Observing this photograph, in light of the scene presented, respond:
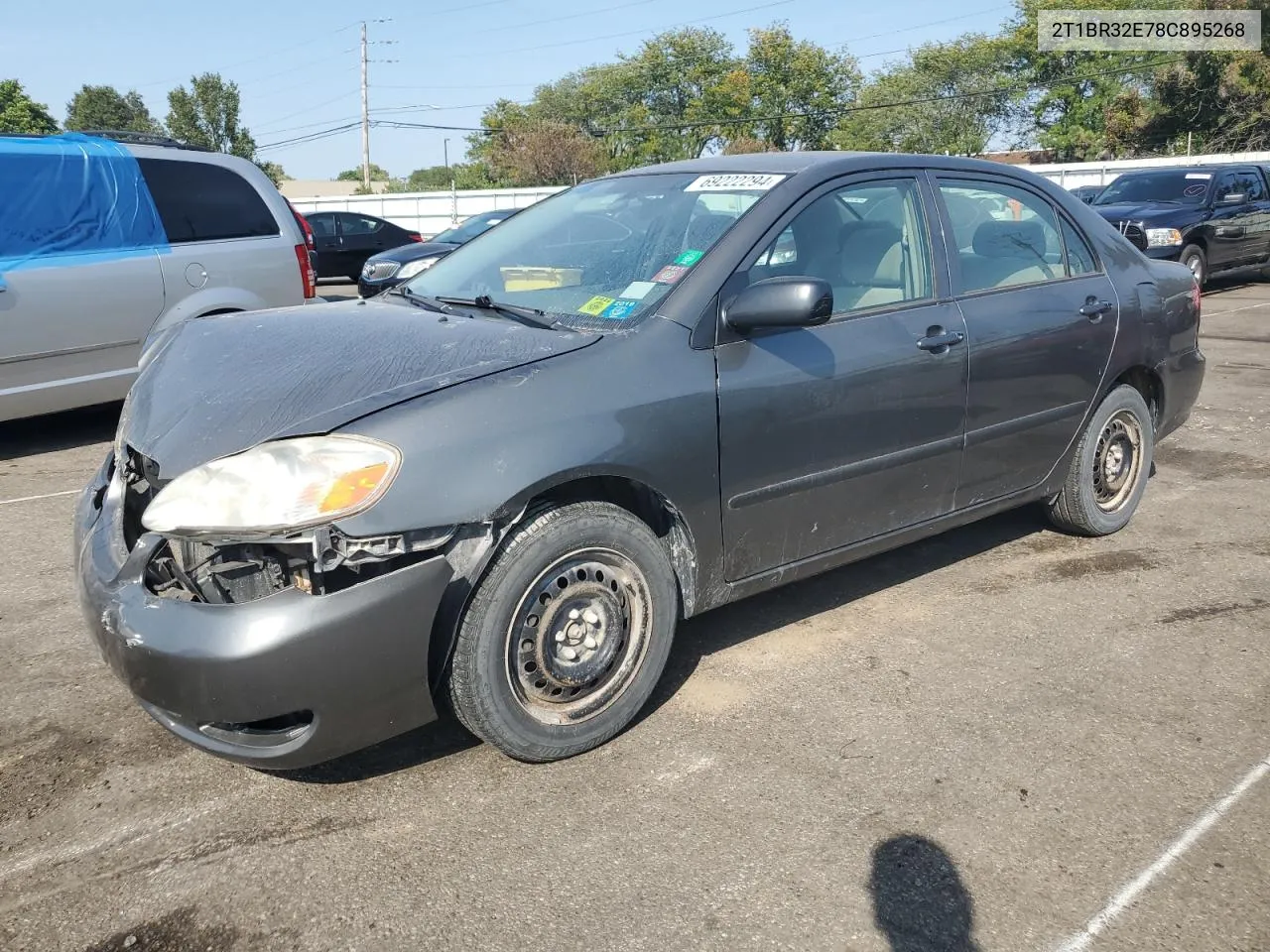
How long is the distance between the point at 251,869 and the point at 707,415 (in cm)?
168

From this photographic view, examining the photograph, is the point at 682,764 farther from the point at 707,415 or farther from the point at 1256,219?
the point at 1256,219

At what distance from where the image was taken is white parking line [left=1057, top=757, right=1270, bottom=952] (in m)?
2.26

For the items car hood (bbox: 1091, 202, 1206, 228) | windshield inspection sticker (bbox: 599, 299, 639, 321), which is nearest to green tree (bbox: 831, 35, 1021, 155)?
car hood (bbox: 1091, 202, 1206, 228)

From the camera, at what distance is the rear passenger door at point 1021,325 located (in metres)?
3.94

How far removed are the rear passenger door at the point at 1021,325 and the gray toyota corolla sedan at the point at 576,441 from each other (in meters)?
0.02

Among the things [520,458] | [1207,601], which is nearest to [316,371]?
[520,458]

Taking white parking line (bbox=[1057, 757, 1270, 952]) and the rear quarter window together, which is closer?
white parking line (bbox=[1057, 757, 1270, 952])

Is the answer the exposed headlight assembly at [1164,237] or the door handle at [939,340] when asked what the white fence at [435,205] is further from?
the door handle at [939,340]

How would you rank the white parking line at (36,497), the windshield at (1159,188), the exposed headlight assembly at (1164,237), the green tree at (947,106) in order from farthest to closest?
the green tree at (947,106) < the windshield at (1159,188) < the exposed headlight assembly at (1164,237) < the white parking line at (36,497)

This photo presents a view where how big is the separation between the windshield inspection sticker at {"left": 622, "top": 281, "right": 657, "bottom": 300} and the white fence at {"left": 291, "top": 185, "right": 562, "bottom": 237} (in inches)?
1252

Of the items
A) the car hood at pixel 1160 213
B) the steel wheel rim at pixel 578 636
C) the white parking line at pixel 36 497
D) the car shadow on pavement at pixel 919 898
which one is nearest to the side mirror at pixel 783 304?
the steel wheel rim at pixel 578 636

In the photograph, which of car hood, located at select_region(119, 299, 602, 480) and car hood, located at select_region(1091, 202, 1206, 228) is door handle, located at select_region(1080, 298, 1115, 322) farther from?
car hood, located at select_region(1091, 202, 1206, 228)

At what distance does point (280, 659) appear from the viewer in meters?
2.43

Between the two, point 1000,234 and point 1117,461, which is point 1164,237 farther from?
point 1000,234
